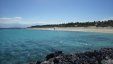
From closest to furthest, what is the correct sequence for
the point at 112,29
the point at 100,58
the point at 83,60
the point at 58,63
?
the point at 58,63, the point at 83,60, the point at 100,58, the point at 112,29

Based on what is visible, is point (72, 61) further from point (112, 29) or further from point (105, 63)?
point (112, 29)

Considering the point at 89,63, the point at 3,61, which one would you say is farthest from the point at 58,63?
the point at 3,61

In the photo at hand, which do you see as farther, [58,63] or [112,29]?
[112,29]

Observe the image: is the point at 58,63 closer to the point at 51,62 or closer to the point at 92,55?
the point at 51,62

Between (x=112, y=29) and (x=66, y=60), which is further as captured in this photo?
(x=112, y=29)

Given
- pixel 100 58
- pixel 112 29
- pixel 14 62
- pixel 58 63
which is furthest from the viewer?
pixel 112 29

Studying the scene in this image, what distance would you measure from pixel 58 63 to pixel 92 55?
4.62 m

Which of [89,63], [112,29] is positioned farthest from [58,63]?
[112,29]

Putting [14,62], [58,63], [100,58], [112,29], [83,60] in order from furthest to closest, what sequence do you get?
[112,29] → [14,62] → [100,58] → [83,60] → [58,63]

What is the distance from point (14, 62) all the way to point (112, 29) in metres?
64.2

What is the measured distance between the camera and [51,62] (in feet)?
46.1

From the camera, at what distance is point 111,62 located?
1426 cm

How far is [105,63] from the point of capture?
14.4m

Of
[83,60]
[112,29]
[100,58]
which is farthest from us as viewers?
[112,29]
